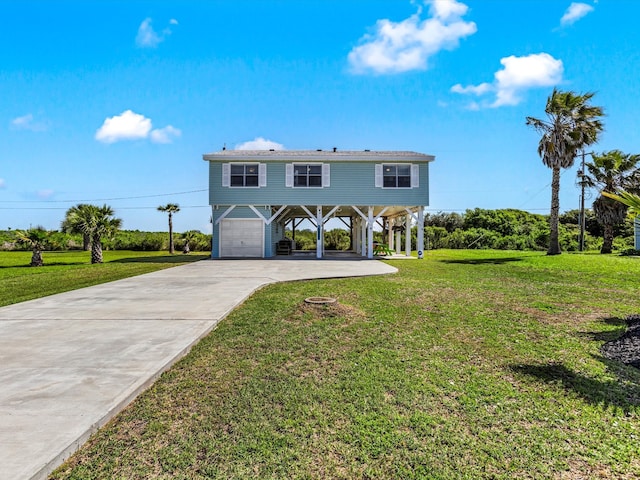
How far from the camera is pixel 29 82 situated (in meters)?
15.4

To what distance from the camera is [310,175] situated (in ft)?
64.7

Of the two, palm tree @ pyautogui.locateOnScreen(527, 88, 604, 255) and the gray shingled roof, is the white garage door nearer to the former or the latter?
the gray shingled roof

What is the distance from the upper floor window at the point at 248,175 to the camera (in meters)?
19.5

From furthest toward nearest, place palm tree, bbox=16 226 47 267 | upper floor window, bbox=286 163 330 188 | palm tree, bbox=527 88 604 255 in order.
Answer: upper floor window, bbox=286 163 330 188, palm tree, bbox=527 88 604 255, palm tree, bbox=16 226 47 267

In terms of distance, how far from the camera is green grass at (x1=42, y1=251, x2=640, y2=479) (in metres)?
2.28

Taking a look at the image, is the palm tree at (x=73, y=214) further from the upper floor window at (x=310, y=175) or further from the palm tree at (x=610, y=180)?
the palm tree at (x=610, y=180)

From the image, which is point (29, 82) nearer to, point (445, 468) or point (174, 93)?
point (174, 93)

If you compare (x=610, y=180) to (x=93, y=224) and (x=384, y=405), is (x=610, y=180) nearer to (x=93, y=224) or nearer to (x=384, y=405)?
(x=384, y=405)

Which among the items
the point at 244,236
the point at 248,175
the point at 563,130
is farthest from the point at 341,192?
the point at 563,130

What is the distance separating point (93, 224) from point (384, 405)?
19.3 meters

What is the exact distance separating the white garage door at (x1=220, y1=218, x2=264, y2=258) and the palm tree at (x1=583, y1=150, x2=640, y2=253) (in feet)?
63.0

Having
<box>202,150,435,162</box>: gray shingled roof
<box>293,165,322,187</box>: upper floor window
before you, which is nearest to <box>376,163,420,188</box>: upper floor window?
<box>202,150,435,162</box>: gray shingled roof

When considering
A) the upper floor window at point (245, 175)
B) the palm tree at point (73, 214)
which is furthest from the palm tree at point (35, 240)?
the upper floor window at point (245, 175)

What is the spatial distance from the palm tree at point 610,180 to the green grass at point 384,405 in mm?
20085
